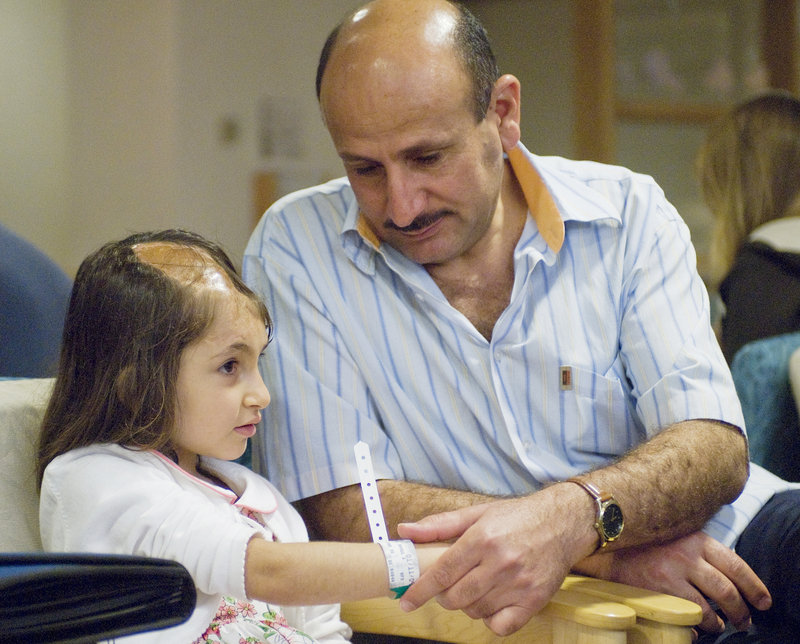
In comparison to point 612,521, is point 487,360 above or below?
above

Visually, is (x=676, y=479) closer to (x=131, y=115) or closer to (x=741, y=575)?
(x=741, y=575)

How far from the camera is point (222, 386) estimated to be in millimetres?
1201

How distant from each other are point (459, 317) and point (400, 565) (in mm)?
540

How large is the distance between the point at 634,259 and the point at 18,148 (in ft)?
8.23

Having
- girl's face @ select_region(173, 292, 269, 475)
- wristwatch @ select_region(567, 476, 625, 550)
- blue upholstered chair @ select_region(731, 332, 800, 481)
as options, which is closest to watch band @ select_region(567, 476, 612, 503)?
wristwatch @ select_region(567, 476, 625, 550)

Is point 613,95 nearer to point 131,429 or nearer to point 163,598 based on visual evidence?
point 131,429

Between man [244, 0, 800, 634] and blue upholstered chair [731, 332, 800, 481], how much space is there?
518 millimetres

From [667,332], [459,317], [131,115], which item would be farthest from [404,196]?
[131,115]

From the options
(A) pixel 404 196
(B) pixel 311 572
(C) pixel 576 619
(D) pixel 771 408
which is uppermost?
(A) pixel 404 196

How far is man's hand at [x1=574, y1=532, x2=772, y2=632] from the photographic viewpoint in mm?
1330

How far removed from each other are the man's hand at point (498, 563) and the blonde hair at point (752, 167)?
1.96m

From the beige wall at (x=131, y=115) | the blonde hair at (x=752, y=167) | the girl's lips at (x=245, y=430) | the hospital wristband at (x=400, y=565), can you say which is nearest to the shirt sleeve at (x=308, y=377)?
the girl's lips at (x=245, y=430)

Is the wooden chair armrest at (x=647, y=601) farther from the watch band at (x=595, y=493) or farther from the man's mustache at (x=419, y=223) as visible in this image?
the man's mustache at (x=419, y=223)

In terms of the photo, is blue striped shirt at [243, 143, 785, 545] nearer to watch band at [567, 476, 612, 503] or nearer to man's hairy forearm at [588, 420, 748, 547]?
man's hairy forearm at [588, 420, 748, 547]
